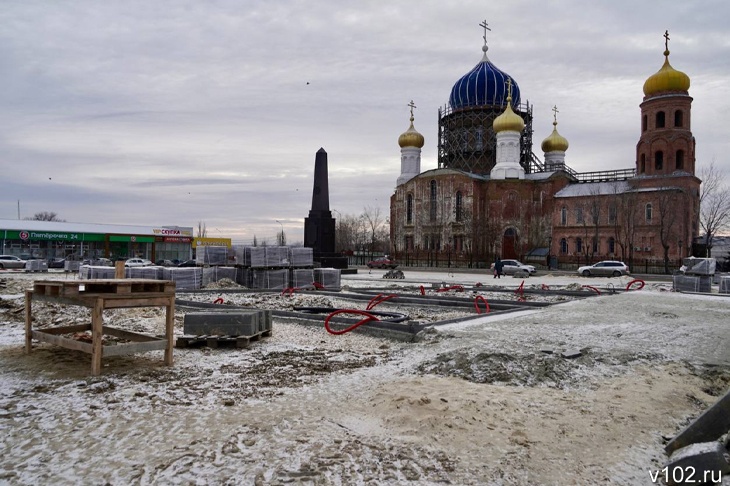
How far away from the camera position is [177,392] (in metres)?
6.18

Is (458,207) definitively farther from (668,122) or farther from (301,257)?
(301,257)

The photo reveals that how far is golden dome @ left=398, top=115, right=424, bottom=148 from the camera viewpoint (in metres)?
67.9

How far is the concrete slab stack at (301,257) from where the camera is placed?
21.8 metres

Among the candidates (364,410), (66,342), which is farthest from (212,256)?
(364,410)

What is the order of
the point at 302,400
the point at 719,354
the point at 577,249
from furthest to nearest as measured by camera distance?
the point at 577,249, the point at 719,354, the point at 302,400

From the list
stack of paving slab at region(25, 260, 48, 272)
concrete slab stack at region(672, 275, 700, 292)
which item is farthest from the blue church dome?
stack of paving slab at region(25, 260, 48, 272)

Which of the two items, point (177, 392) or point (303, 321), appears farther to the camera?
point (303, 321)

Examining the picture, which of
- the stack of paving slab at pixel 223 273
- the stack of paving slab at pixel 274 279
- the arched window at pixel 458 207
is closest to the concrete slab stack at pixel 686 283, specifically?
the stack of paving slab at pixel 274 279

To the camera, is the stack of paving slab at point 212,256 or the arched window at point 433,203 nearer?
the stack of paving slab at point 212,256

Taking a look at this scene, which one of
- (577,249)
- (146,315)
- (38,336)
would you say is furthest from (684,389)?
(577,249)

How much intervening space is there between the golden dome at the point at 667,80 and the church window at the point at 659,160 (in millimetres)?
5639

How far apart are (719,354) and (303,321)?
7.79m

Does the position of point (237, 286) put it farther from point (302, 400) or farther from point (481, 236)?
point (481, 236)

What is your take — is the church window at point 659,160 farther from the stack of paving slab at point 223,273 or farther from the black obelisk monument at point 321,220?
the stack of paving slab at point 223,273
